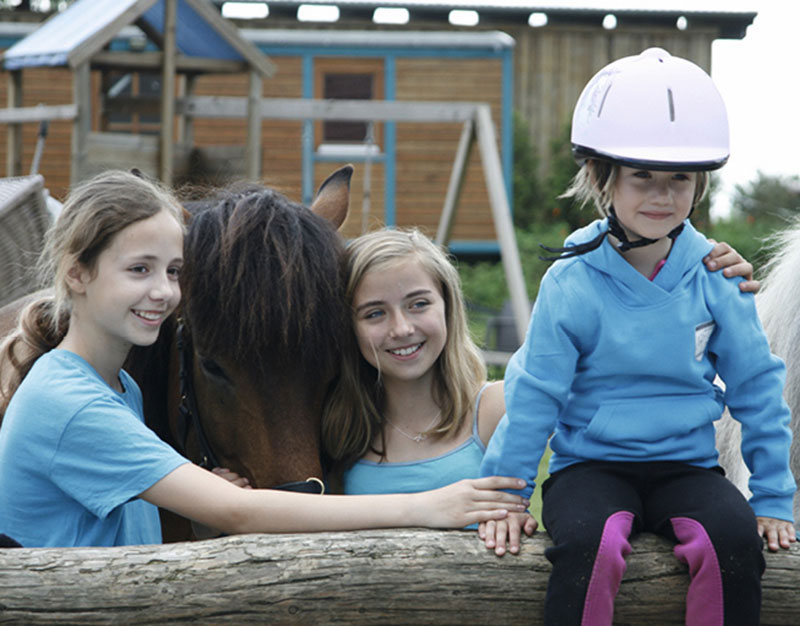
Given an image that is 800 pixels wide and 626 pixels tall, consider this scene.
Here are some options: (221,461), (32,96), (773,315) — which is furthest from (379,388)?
(32,96)

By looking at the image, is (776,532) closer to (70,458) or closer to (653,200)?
(653,200)

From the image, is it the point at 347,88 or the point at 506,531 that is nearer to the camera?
the point at 506,531

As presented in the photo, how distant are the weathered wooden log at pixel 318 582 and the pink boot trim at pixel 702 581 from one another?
1.2 inches

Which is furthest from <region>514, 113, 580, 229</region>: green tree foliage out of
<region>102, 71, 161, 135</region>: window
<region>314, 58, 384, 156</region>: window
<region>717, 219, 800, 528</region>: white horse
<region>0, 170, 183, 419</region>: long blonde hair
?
<region>0, 170, 183, 419</region>: long blonde hair

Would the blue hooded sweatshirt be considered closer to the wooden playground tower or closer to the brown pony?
the brown pony

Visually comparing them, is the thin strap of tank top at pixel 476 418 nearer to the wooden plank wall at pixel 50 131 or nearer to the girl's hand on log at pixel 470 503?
the girl's hand on log at pixel 470 503

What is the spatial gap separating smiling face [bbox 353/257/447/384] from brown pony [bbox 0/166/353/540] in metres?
0.07

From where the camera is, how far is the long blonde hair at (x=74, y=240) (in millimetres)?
2156

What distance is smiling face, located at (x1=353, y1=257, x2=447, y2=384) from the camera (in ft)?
7.79

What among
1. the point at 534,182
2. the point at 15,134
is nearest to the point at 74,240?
the point at 15,134

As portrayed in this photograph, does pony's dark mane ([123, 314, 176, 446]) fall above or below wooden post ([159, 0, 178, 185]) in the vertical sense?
below

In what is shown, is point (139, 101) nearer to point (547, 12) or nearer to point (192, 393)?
point (192, 393)

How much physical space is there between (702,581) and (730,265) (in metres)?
0.65

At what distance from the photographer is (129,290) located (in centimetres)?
213
